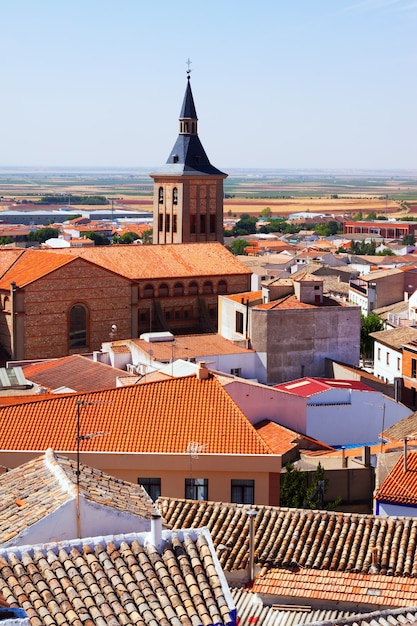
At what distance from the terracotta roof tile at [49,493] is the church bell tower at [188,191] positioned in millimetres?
46495

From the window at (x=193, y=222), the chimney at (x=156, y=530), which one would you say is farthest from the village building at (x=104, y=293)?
the chimney at (x=156, y=530)

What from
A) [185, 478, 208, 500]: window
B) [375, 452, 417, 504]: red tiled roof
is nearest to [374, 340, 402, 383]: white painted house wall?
[375, 452, 417, 504]: red tiled roof

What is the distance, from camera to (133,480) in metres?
19.2

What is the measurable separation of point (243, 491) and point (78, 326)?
26.0 m

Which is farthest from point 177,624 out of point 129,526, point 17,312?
point 17,312

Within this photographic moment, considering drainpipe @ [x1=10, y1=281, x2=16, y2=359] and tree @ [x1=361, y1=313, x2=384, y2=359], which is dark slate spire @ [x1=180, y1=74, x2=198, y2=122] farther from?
drainpipe @ [x1=10, y1=281, x2=16, y2=359]

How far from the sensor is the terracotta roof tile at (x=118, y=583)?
8.48 m

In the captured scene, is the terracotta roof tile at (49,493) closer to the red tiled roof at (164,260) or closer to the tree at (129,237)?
the red tiled roof at (164,260)

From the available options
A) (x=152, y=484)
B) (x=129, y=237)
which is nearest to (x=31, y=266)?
(x=152, y=484)

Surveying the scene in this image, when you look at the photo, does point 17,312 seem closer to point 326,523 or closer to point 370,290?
point 370,290

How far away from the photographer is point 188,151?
58.8 meters

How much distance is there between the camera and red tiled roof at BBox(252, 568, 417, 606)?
12.7 metres

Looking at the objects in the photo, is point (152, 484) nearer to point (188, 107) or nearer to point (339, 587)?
point (339, 587)

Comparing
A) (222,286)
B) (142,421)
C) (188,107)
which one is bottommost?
(222,286)
